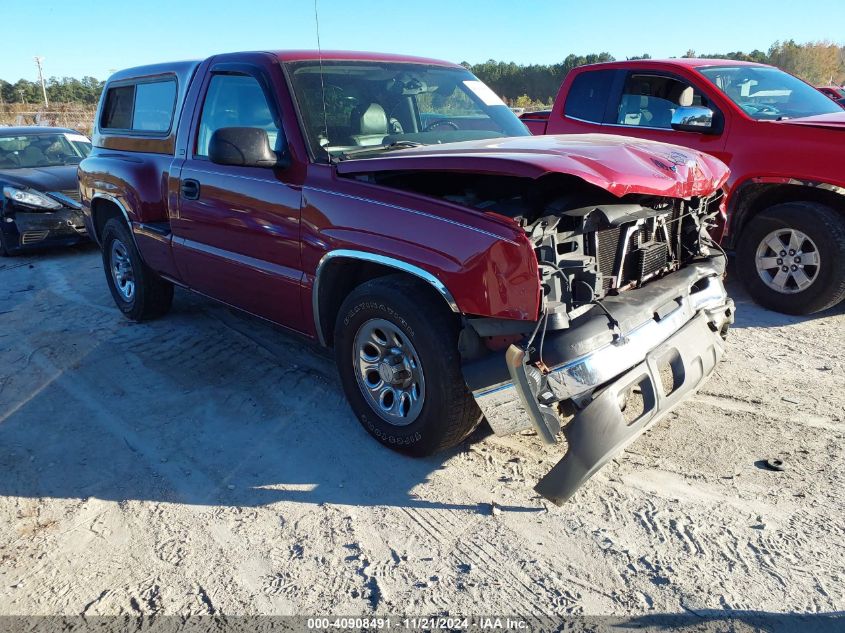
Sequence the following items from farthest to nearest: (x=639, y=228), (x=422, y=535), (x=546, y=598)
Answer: (x=639, y=228), (x=422, y=535), (x=546, y=598)

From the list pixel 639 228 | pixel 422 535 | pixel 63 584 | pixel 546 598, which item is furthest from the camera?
pixel 639 228

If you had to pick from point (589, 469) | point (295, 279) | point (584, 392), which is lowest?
point (589, 469)

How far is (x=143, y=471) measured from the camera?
335 cm

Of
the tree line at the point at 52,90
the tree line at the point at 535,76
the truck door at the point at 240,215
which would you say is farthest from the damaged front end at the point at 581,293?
the tree line at the point at 52,90

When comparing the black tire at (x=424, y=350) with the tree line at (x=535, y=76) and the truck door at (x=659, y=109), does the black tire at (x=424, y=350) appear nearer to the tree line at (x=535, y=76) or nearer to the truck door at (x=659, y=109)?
the truck door at (x=659, y=109)

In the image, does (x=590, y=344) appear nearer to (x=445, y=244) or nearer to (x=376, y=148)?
(x=445, y=244)

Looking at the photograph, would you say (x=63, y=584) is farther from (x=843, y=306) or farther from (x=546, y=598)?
(x=843, y=306)

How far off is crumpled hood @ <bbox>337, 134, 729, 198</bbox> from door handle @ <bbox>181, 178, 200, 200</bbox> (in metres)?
1.37

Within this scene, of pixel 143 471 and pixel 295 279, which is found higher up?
pixel 295 279

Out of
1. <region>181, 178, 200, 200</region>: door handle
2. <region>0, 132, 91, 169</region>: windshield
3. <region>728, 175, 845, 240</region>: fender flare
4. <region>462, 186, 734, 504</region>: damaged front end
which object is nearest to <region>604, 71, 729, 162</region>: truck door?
<region>728, 175, 845, 240</region>: fender flare

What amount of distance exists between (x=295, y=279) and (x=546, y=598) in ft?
6.98

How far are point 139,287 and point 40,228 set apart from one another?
381 cm

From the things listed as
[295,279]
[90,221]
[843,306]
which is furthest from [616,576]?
[90,221]

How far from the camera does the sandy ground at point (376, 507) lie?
8.07ft
